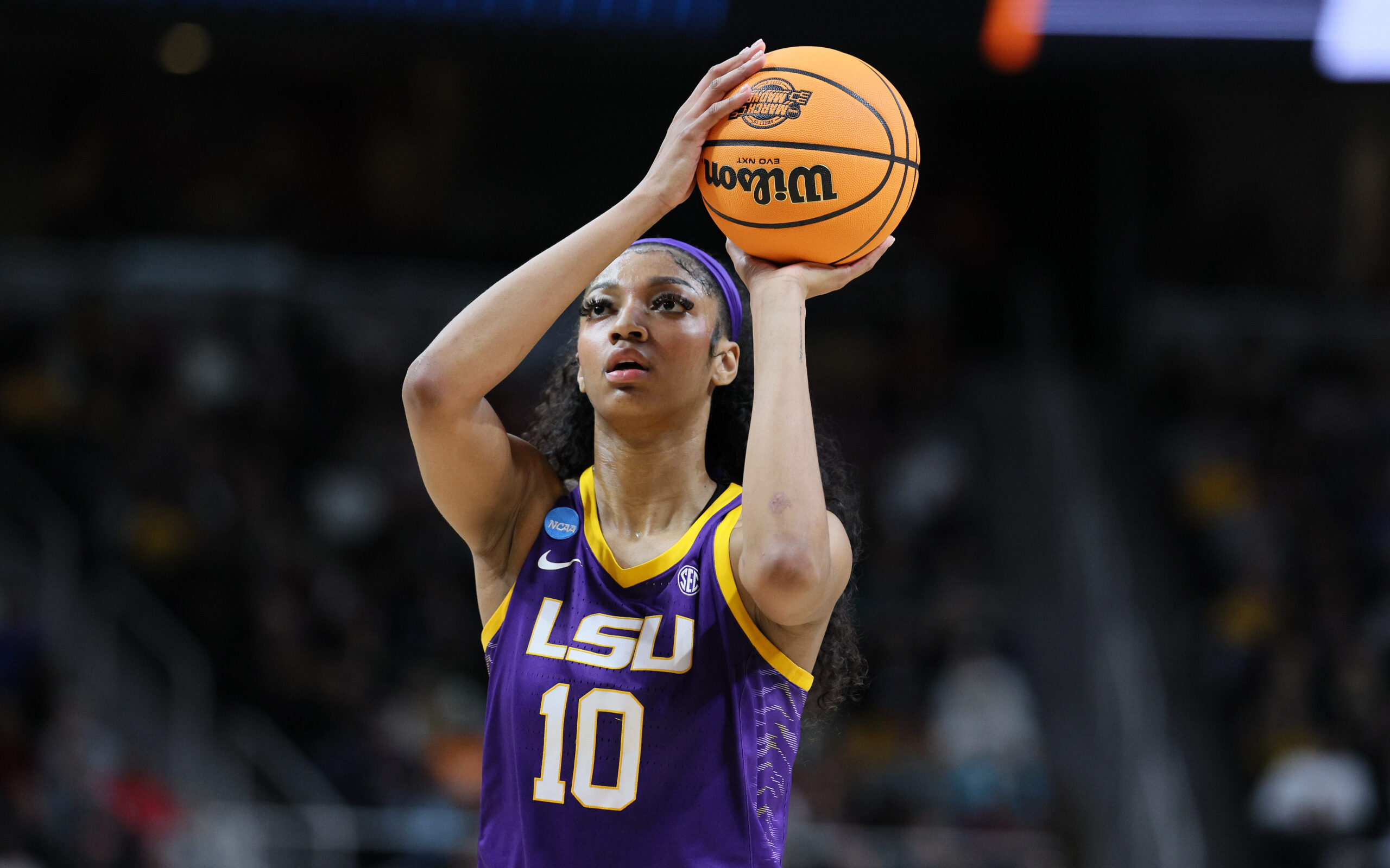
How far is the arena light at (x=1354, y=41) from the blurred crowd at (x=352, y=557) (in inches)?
146

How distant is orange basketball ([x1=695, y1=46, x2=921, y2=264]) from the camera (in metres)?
2.52

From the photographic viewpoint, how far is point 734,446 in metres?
2.99

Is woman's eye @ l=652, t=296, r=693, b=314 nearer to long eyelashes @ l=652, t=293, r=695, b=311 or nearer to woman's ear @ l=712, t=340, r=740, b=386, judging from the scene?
long eyelashes @ l=652, t=293, r=695, b=311

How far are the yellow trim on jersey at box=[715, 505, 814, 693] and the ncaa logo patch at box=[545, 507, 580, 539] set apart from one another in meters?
0.29

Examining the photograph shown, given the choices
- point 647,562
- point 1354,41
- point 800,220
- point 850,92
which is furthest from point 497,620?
point 1354,41

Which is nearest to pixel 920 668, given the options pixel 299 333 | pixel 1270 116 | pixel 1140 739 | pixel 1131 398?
pixel 1140 739

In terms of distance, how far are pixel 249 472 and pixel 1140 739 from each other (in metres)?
5.97

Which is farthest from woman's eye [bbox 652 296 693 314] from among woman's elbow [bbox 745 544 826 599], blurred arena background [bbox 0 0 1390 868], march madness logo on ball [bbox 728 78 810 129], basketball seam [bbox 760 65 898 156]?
blurred arena background [bbox 0 0 1390 868]

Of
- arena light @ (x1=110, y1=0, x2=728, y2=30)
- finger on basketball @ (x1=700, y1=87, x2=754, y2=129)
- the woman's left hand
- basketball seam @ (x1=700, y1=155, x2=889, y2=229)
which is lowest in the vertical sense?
the woman's left hand

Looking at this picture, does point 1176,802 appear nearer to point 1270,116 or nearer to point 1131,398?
point 1131,398

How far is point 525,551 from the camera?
8.74 feet

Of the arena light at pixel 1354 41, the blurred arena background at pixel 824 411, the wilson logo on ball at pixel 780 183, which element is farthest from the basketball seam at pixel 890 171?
the arena light at pixel 1354 41

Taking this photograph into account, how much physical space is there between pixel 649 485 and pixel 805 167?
0.67m

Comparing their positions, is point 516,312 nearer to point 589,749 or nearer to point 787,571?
point 787,571
